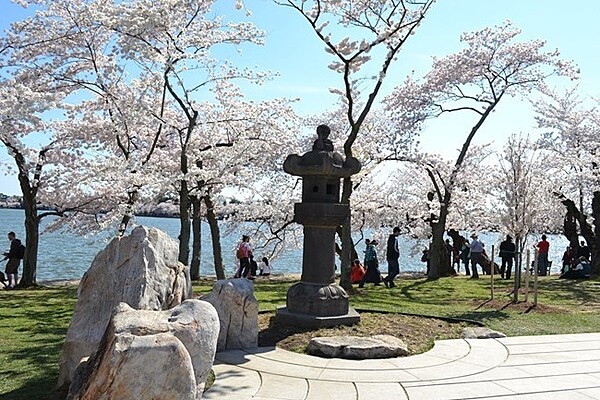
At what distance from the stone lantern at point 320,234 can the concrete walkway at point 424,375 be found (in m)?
1.65

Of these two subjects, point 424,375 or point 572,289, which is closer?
point 424,375

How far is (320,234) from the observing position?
9812 mm

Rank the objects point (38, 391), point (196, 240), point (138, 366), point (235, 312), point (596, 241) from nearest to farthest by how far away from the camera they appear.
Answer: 1. point (138, 366)
2. point (38, 391)
3. point (235, 312)
4. point (196, 240)
5. point (596, 241)

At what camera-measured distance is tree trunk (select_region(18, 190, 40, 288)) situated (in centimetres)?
1838

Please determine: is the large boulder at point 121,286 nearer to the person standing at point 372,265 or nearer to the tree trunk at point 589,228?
the person standing at point 372,265

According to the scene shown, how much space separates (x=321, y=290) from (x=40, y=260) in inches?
1105

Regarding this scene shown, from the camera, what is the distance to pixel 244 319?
7.98 meters

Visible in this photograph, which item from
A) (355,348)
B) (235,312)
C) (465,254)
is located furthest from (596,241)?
(235,312)

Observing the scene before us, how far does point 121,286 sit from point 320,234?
4.18 m

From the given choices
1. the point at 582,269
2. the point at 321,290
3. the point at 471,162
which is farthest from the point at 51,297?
the point at 471,162

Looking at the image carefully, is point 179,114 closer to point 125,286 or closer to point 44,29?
point 44,29

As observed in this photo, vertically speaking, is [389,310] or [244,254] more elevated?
[244,254]

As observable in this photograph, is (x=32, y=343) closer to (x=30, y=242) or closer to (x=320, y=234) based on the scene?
(x=320, y=234)

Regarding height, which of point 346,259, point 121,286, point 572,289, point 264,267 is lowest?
point 264,267
